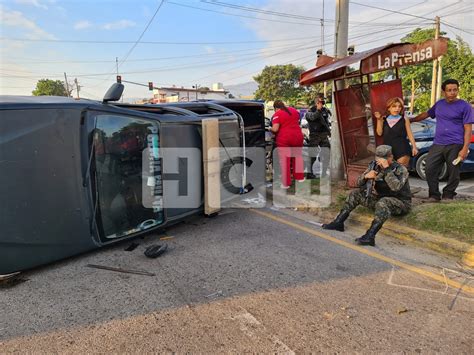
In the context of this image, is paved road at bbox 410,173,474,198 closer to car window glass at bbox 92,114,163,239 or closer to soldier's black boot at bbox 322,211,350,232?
soldier's black boot at bbox 322,211,350,232

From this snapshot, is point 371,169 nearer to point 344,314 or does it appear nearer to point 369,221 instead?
point 369,221

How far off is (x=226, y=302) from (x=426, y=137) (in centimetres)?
648

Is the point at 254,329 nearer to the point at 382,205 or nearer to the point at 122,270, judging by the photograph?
the point at 122,270

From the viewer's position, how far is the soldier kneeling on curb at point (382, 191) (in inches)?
175

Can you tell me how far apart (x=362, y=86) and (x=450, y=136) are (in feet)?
6.43

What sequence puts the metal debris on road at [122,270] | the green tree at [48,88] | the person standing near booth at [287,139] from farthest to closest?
1. the green tree at [48,88]
2. the person standing near booth at [287,139]
3. the metal debris on road at [122,270]

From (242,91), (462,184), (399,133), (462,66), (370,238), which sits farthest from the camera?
(242,91)

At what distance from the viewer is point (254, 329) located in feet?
8.61

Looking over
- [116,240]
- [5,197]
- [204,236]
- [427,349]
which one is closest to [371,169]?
[204,236]

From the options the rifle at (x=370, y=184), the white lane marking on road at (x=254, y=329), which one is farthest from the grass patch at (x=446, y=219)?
the white lane marking on road at (x=254, y=329)

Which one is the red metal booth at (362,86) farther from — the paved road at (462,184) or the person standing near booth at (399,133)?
the paved road at (462,184)

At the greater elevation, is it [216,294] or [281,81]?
[281,81]

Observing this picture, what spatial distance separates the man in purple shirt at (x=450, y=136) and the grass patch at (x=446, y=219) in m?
0.44

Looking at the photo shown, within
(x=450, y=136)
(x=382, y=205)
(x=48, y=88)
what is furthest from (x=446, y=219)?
(x=48, y=88)
